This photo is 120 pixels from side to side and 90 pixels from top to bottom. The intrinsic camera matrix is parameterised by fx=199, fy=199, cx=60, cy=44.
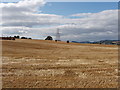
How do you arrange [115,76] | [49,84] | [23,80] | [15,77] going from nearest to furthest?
1. [49,84]
2. [23,80]
3. [15,77]
4. [115,76]

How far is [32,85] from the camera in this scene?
10539 mm

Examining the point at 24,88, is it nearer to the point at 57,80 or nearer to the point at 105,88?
the point at 57,80

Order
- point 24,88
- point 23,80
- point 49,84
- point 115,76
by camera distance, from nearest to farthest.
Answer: point 24,88
point 49,84
point 23,80
point 115,76

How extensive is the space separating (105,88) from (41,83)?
3446mm

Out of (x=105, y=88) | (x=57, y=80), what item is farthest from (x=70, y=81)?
(x=105, y=88)

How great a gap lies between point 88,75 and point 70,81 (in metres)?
2.14

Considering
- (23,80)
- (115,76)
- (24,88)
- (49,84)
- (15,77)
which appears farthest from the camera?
(115,76)

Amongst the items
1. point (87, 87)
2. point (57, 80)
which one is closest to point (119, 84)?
point (87, 87)

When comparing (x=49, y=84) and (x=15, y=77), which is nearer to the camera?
(x=49, y=84)

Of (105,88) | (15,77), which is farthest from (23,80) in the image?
(105,88)

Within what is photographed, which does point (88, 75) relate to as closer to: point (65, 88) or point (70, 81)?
point (70, 81)

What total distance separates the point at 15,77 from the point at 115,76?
6.54m

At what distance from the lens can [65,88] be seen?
33.4 feet

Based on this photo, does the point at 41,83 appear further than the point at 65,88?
Yes
